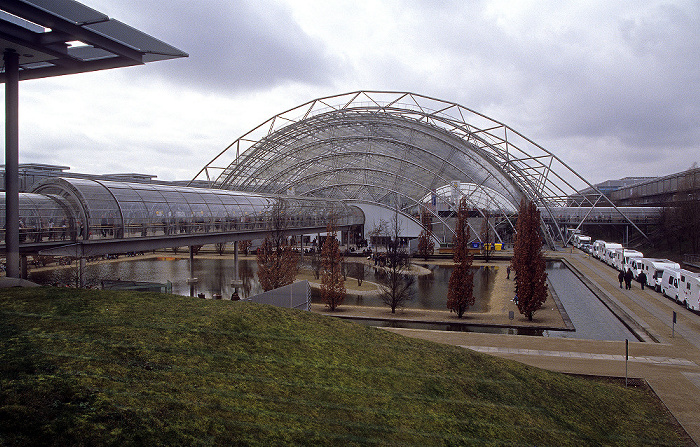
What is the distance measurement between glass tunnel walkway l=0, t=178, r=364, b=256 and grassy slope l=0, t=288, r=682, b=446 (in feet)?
41.6

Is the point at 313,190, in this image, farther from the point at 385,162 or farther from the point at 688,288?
the point at 688,288

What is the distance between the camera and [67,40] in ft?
31.0

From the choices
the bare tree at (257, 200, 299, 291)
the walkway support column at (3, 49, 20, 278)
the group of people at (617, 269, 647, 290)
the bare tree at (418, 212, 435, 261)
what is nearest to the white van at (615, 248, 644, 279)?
the group of people at (617, 269, 647, 290)

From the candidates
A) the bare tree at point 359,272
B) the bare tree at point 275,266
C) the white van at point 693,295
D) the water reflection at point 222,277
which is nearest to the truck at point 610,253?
the water reflection at point 222,277

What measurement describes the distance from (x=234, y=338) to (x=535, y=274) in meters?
20.7

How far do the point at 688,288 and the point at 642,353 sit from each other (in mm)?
10701

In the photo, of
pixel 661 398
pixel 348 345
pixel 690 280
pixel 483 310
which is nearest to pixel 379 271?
pixel 483 310

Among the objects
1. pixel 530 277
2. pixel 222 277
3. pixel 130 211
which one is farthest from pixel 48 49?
pixel 222 277

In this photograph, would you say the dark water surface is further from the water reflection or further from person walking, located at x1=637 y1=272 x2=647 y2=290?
person walking, located at x1=637 y1=272 x2=647 y2=290

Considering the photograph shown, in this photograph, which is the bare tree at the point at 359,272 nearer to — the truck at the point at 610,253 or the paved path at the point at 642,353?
the paved path at the point at 642,353

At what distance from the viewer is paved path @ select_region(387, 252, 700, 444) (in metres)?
12.8

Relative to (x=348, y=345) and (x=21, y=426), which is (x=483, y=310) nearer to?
(x=348, y=345)

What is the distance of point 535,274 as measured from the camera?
24.5m

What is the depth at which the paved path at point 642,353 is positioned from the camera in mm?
12805
